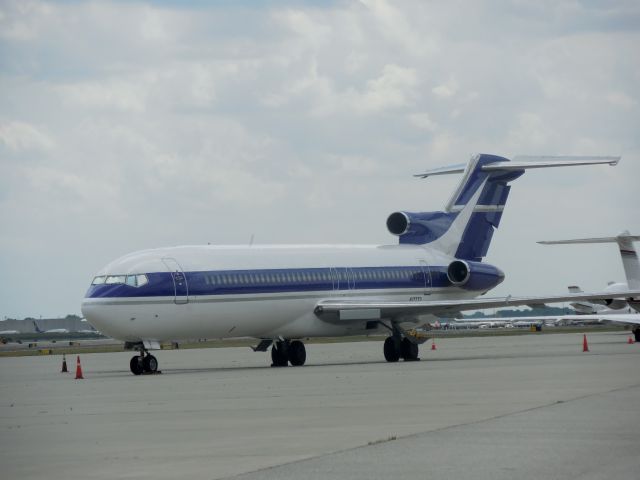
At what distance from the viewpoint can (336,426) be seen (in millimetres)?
16969

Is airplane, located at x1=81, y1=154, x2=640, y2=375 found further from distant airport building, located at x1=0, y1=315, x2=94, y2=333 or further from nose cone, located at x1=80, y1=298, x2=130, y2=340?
distant airport building, located at x1=0, y1=315, x2=94, y2=333

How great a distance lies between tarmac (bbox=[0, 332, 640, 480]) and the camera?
1270 cm

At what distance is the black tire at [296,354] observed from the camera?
1535 inches

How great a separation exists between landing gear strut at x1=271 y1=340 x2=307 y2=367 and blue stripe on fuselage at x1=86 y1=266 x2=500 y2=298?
187 centimetres

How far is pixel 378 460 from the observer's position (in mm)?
12992

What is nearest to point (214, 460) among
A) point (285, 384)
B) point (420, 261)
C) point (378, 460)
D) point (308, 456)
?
point (308, 456)

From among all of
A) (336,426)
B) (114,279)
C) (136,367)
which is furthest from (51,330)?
(336,426)

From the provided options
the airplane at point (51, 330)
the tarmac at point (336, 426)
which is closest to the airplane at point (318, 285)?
the tarmac at point (336, 426)

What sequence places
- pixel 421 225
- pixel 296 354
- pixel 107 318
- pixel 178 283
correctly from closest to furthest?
pixel 107 318 → pixel 178 283 → pixel 296 354 → pixel 421 225

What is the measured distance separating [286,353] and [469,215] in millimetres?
10219

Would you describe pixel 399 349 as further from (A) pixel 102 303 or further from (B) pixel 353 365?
(A) pixel 102 303

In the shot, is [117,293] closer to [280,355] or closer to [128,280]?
[128,280]

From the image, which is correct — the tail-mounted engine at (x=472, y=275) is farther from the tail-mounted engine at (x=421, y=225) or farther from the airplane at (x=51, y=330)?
the airplane at (x=51, y=330)

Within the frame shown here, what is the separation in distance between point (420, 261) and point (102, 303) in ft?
44.2
